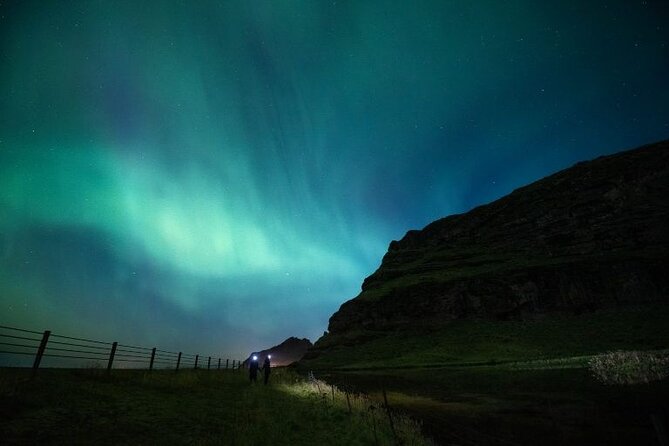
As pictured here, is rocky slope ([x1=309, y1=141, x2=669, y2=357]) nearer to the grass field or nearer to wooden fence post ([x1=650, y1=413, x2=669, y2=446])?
the grass field

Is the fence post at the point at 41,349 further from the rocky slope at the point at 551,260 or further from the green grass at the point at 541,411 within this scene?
the rocky slope at the point at 551,260

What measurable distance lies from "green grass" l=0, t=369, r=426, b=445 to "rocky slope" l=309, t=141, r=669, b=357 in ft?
215

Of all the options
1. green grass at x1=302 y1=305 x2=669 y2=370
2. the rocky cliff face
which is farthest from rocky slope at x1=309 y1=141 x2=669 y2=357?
green grass at x1=302 y1=305 x2=669 y2=370

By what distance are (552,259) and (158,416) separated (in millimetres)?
86937

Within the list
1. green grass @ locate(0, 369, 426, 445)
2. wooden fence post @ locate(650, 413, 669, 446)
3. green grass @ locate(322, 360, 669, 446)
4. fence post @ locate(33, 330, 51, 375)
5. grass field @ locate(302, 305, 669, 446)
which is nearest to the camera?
wooden fence post @ locate(650, 413, 669, 446)

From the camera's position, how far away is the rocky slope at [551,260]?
2566 inches

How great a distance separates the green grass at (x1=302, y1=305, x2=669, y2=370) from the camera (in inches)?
1796

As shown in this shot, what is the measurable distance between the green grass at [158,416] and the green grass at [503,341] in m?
35.2

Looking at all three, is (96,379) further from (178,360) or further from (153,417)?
(178,360)

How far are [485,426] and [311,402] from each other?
296 inches

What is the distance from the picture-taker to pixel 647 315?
53.8 m

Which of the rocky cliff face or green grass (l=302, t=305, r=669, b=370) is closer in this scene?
green grass (l=302, t=305, r=669, b=370)

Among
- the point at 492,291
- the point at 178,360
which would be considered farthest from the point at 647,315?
the point at 178,360

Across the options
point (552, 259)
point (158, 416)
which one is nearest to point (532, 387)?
point (158, 416)
